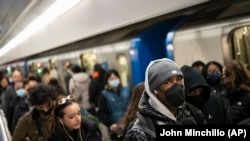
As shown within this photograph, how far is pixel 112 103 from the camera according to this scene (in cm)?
497

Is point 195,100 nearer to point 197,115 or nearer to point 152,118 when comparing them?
point 197,115

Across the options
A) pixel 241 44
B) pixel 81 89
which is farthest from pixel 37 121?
pixel 81 89

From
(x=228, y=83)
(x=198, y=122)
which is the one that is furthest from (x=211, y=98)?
(x=198, y=122)

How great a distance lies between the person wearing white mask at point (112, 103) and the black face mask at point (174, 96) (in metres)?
2.58

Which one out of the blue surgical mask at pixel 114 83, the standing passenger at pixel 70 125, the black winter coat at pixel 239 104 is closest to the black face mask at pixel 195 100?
the black winter coat at pixel 239 104

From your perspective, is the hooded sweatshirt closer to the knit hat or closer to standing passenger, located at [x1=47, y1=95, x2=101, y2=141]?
standing passenger, located at [x1=47, y1=95, x2=101, y2=141]

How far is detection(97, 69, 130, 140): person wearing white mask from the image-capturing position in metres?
4.84

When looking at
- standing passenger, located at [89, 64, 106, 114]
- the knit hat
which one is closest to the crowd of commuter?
the knit hat

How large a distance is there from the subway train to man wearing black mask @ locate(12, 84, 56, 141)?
1.40 metres

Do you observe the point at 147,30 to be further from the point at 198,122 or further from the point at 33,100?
the point at 198,122

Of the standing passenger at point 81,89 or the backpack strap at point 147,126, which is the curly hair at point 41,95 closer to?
the backpack strap at point 147,126

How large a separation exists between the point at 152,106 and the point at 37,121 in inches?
63.9

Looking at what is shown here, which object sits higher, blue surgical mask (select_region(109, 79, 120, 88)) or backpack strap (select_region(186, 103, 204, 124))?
backpack strap (select_region(186, 103, 204, 124))

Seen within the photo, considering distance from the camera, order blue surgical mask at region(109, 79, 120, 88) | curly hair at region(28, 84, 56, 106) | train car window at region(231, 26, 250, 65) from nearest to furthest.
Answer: train car window at region(231, 26, 250, 65) < curly hair at region(28, 84, 56, 106) < blue surgical mask at region(109, 79, 120, 88)
